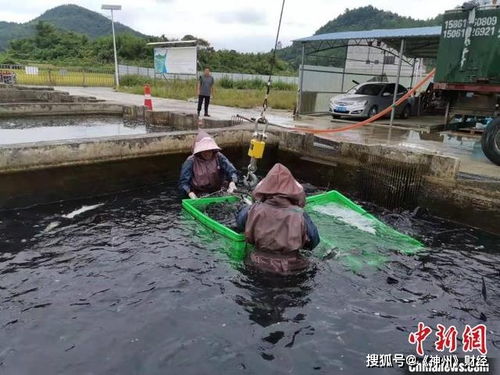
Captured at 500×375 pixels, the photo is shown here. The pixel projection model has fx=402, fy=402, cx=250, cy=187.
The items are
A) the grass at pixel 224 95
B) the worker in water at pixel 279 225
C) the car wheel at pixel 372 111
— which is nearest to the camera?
the worker in water at pixel 279 225

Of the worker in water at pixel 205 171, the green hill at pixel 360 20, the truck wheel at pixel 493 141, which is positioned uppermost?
the green hill at pixel 360 20

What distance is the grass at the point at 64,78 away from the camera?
93.7 ft

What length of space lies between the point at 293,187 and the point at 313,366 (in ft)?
5.79

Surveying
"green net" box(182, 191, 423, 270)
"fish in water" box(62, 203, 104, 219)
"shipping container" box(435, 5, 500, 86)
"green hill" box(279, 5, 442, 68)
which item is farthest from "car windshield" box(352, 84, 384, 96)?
"green hill" box(279, 5, 442, 68)

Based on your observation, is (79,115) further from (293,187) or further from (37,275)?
(293,187)

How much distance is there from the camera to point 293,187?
14.2 feet

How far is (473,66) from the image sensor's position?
869cm

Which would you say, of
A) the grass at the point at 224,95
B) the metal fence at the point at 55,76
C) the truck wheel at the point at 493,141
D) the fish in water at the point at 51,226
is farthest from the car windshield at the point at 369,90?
the metal fence at the point at 55,76

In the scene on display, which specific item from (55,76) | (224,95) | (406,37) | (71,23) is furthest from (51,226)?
(71,23)

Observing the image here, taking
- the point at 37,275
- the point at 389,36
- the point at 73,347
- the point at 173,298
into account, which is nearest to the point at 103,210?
the point at 37,275

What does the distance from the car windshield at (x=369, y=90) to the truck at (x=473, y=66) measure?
6.01 meters

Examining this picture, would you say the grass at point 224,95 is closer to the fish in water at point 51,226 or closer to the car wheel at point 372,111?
the car wheel at point 372,111

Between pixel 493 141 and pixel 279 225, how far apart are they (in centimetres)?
591

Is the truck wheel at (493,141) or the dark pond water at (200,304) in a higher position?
the truck wheel at (493,141)
